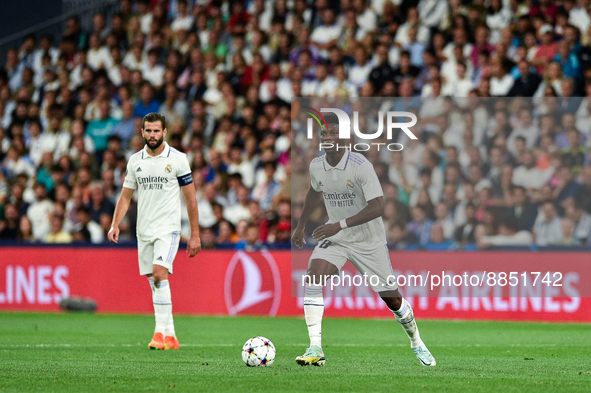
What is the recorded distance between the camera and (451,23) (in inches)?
634

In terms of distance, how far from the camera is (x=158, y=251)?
29.7 ft

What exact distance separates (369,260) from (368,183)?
650 mm

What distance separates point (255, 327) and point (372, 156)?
318cm

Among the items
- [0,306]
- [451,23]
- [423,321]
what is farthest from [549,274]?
[0,306]

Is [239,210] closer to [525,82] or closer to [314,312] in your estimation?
[525,82]

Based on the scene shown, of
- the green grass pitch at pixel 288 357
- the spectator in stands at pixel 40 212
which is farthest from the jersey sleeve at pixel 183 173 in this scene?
the spectator in stands at pixel 40 212

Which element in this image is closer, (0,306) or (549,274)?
(549,274)

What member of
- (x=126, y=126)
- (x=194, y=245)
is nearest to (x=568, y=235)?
(x=194, y=245)

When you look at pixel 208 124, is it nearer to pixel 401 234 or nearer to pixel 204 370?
pixel 401 234

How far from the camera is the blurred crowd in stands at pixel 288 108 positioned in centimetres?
1329

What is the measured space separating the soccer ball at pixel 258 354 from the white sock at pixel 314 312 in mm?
371

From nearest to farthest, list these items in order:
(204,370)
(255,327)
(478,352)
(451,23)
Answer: (204,370) → (478,352) → (255,327) → (451,23)

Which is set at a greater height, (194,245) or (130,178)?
(130,178)

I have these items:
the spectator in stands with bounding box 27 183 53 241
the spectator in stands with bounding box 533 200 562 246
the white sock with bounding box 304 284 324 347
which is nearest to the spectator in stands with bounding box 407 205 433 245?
the spectator in stands with bounding box 533 200 562 246
